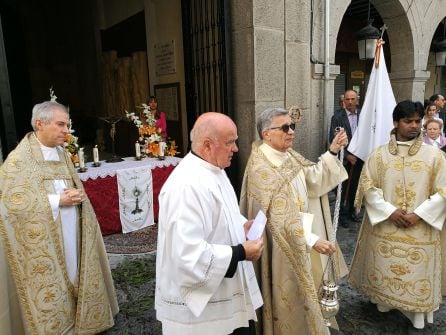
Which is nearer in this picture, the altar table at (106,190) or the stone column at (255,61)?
the altar table at (106,190)

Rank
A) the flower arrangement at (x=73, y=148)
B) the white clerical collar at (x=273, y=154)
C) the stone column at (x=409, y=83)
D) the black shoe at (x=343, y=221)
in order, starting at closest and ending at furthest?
the white clerical collar at (x=273, y=154) → the flower arrangement at (x=73, y=148) → the black shoe at (x=343, y=221) → the stone column at (x=409, y=83)

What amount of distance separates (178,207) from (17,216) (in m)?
1.36

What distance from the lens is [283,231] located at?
2.10 m

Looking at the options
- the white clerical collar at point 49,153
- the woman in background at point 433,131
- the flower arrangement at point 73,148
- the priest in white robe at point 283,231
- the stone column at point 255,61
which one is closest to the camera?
A: the priest in white robe at point 283,231

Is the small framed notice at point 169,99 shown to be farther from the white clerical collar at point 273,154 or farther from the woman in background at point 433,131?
the white clerical collar at point 273,154

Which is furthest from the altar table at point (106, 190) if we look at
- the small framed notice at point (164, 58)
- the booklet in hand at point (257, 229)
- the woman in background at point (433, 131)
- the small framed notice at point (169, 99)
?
the woman in background at point (433, 131)

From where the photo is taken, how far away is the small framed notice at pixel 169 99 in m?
6.89

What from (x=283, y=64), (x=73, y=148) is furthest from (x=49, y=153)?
(x=283, y=64)

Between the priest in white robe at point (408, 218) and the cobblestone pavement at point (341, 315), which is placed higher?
the priest in white robe at point (408, 218)

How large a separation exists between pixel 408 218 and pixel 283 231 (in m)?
1.11

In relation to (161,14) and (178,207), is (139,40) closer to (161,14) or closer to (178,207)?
(161,14)

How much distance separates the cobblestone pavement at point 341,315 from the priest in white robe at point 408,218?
0.52 ft

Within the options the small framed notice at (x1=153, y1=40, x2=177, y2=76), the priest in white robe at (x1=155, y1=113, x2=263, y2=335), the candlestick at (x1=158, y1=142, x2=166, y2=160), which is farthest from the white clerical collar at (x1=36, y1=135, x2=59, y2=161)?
the small framed notice at (x1=153, y1=40, x2=177, y2=76)

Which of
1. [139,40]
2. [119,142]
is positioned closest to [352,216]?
[139,40]
